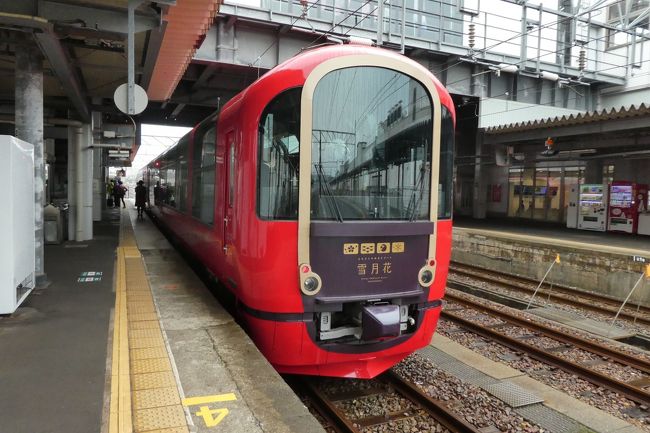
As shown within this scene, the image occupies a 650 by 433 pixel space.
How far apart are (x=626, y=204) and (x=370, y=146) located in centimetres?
1534

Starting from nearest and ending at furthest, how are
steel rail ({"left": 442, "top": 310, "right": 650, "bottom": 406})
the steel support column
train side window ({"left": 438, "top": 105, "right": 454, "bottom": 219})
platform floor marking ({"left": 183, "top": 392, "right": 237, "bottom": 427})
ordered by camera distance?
1. platform floor marking ({"left": 183, "top": 392, "right": 237, "bottom": 427})
2. train side window ({"left": 438, "top": 105, "right": 454, "bottom": 219})
3. steel rail ({"left": 442, "top": 310, "right": 650, "bottom": 406})
4. the steel support column

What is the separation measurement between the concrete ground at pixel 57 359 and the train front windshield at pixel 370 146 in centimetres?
224

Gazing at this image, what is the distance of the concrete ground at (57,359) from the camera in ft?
10.5

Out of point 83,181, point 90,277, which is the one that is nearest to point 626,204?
point 90,277

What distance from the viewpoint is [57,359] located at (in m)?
4.20

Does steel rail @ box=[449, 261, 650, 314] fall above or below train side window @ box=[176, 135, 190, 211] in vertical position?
below

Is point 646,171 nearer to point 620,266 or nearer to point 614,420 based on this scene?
point 620,266

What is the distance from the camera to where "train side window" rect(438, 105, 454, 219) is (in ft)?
15.8

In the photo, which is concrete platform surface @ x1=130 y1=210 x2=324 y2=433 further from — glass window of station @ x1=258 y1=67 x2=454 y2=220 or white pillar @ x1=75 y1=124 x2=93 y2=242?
white pillar @ x1=75 y1=124 x2=93 y2=242

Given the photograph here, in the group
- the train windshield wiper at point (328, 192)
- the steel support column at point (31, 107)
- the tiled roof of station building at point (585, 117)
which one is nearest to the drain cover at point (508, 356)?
the train windshield wiper at point (328, 192)

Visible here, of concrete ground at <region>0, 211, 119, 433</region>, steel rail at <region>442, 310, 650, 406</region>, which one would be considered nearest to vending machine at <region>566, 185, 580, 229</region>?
steel rail at <region>442, 310, 650, 406</region>

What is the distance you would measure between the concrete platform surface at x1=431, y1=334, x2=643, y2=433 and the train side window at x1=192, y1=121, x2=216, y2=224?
3503 mm

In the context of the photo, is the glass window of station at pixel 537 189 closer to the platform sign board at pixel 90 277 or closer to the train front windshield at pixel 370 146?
the train front windshield at pixel 370 146

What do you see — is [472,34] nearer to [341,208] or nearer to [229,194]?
[229,194]
